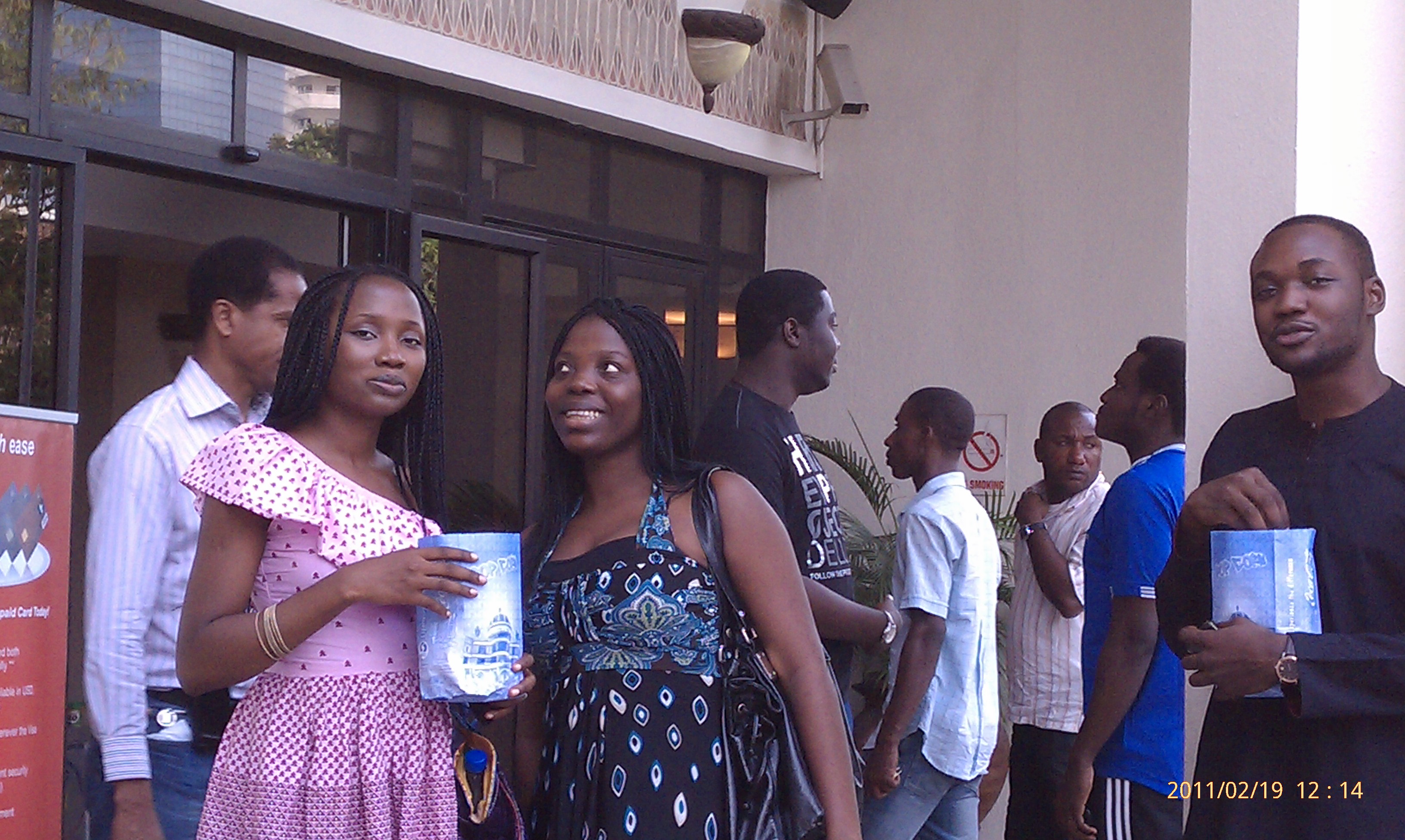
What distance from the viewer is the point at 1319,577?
7.41ft

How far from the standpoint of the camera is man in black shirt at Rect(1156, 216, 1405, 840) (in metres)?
2.13

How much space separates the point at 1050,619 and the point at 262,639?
327cm

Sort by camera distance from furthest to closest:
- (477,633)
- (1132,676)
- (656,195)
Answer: (656,195), (1132,676), (477,633)

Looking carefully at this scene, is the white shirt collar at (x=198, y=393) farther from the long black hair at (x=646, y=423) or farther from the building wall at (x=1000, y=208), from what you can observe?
the building wall at (x=1000, y=208)

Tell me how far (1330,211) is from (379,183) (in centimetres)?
402

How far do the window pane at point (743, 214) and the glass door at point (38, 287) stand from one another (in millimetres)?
3680

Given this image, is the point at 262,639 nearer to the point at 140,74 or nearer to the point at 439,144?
the point at 140,74

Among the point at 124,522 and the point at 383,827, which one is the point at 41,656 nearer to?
the point at 124,522

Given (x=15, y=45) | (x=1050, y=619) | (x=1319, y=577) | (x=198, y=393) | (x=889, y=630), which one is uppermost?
→ (x=15, y=45)

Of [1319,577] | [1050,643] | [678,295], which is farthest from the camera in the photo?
[678,295]

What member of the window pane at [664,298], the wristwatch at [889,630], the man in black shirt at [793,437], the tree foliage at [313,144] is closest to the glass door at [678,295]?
the window pane at [664,298]

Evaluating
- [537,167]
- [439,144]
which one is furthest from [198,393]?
[537,167]

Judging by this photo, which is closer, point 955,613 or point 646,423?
point 646,423

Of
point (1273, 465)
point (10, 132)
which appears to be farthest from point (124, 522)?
point (1273, 465)
